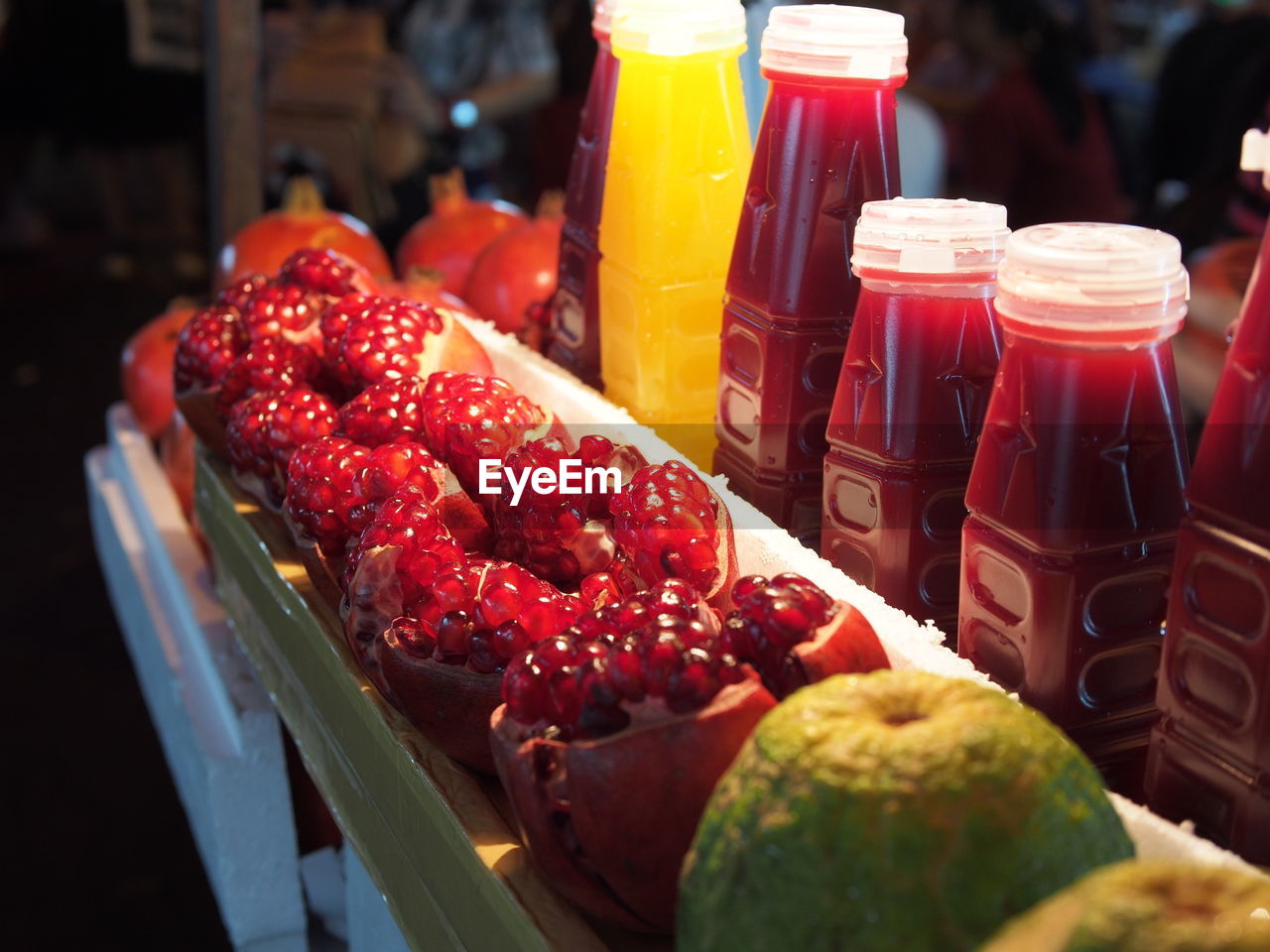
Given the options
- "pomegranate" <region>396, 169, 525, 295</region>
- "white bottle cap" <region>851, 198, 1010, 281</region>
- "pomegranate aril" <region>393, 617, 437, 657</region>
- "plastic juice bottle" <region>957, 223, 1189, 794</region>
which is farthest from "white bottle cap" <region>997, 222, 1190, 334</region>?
"pomegranate" <region>396, 169, 525, 295</region>

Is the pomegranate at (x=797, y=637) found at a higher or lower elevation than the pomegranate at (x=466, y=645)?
higher

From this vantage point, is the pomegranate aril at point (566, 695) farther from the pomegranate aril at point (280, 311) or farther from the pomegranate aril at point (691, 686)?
the pomegranate aril at point (280, 311)

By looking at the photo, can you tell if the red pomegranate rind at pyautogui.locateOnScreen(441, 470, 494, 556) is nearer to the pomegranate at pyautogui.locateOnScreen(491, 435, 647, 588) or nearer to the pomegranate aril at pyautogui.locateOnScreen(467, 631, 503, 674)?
the pomegranate at pyautogui.locateOnScreen(491, 435, 647, 588)

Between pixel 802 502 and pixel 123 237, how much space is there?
6854 millimetres

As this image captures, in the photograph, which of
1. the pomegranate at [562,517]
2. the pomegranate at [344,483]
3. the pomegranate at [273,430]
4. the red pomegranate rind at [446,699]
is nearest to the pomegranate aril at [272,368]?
the pomegranate at [273,430]

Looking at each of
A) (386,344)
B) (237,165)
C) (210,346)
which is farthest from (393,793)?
(237,165)

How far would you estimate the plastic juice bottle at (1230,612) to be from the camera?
2.41ft

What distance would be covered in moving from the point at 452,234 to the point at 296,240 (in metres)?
0.29

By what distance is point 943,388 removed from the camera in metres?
0.98

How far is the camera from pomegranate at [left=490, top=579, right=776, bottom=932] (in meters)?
0.76

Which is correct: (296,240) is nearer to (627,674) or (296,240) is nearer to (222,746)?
(222,746)

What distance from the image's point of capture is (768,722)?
67 centimetres

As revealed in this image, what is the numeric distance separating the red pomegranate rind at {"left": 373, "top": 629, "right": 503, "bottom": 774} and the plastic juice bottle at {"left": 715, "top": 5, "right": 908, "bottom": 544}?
372mm

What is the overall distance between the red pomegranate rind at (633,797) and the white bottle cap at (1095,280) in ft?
0.95
